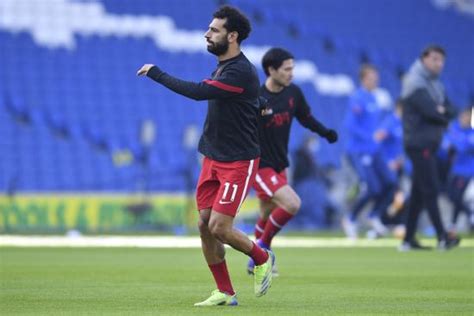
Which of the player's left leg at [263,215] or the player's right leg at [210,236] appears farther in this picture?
the player's left leg at [263,215]

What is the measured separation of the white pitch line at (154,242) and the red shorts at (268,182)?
5.74 metres

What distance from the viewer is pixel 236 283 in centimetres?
1101

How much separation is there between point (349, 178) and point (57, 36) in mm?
7129

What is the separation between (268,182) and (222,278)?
3.64m

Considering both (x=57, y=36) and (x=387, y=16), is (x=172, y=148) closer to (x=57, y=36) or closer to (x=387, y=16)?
(x=57, y=36)

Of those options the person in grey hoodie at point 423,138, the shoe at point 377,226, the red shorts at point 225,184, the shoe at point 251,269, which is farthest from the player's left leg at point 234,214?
the shoe at point 377,226

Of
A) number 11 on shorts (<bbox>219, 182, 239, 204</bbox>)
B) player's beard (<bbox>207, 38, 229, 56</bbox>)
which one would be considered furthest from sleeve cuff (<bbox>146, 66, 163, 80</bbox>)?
number 11 on shorts (<bbox>219, 182, 239, 204</bbox>)

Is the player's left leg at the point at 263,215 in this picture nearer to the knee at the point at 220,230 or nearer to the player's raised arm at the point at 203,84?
the knee at the point at 220,230

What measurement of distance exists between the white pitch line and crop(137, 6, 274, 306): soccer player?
9.12 metres

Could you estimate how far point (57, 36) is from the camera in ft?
88.7

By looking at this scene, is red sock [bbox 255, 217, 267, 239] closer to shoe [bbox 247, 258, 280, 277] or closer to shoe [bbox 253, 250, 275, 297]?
shoe [bbox 247, 258, 280, 277]

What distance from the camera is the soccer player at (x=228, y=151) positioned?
8.88m

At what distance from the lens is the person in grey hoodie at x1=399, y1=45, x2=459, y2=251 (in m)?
16.9

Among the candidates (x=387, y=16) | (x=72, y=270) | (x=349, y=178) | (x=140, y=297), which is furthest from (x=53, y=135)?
(x=140, y=297)
